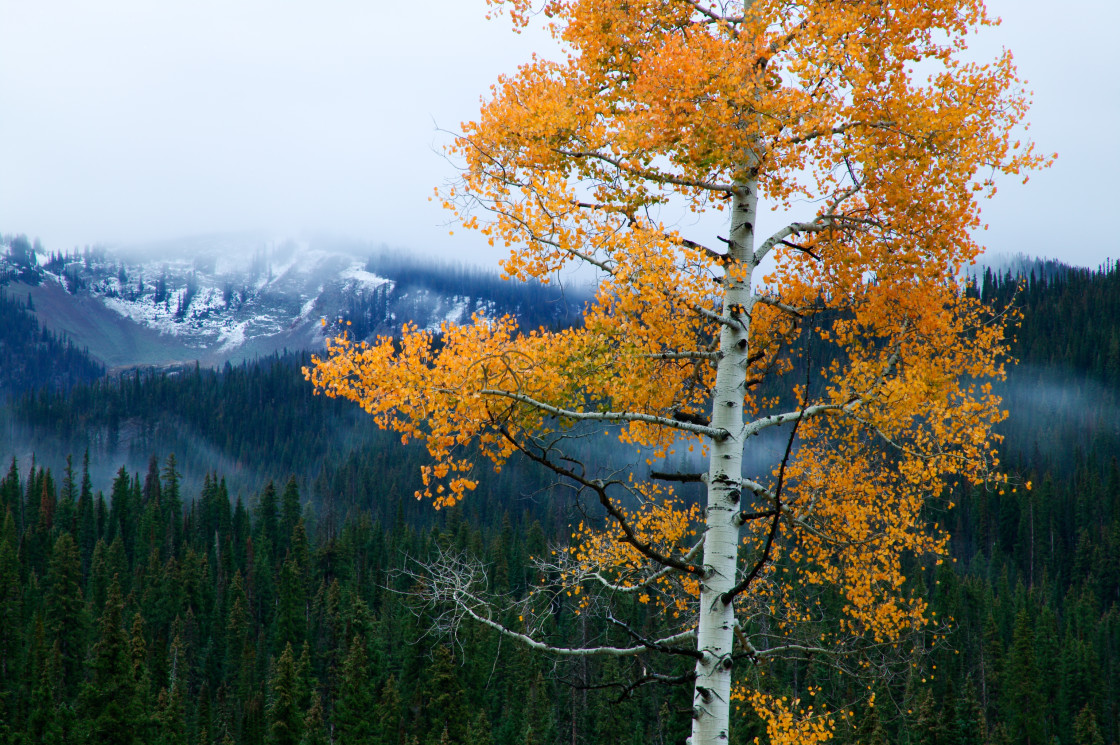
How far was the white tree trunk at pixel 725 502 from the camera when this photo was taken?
6723 mm

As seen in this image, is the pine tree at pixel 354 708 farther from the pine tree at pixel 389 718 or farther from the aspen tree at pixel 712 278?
the aspen tree at pixel 712 278

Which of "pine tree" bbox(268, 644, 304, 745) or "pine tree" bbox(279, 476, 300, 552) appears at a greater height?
"pine tree" bbox(268, 644, 304, 745)

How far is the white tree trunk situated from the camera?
672cm

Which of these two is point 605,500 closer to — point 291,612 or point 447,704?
point 447,704

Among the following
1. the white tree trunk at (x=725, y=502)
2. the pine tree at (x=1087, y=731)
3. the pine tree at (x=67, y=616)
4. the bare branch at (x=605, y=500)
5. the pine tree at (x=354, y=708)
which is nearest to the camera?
the bare branch at (x=605, y=500)

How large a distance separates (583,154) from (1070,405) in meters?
211

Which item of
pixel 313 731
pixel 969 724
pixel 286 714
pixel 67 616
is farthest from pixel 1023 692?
pixel 67 616

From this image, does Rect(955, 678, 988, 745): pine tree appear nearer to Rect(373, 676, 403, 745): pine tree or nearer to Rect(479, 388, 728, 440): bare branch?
Rect(373, 676, 403, 745): pine tree

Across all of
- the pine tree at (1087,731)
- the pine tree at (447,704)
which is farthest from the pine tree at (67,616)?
the pine tree at (1087,731)

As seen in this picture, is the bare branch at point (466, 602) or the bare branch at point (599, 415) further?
the bare branch at point (466, 602)

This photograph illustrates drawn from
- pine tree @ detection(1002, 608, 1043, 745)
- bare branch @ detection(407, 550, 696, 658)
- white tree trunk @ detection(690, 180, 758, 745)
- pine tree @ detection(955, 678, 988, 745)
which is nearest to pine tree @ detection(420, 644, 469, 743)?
pine tree @ detection(955, 678, 988, 745)

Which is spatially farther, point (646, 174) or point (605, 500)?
point (646, 174)

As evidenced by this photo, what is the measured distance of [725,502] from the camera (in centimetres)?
Answer: 696

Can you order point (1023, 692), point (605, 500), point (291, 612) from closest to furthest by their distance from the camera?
1. point (605, 500)
2. point (1023, 692)
3. point (291, 612)
